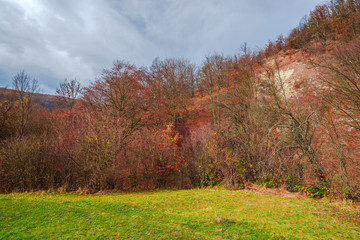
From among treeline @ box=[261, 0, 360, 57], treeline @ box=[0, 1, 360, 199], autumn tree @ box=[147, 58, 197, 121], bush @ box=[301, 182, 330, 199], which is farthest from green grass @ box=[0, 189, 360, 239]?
treeline @ box=[261, 0, 360, 57]

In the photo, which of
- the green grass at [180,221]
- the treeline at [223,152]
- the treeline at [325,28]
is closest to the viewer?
the green grass at [180,221]

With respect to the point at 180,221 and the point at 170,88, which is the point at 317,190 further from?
the point at 170,88

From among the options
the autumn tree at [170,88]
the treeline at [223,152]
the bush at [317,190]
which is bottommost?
the bush at [317,190]

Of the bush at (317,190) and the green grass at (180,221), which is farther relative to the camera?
the bush at (317,190)

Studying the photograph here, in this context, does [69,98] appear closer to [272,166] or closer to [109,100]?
[109,100]

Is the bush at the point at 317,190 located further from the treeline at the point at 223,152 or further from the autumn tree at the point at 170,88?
the autumn tree at the point at 170,88

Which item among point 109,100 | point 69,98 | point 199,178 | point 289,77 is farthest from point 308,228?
point 69,98

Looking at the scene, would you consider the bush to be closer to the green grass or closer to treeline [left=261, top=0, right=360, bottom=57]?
the green grass

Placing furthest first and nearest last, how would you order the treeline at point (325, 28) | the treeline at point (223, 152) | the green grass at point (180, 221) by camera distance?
the treeline at point (325, 28) < the treeline at point (223, 152) < the green grass at point (180, 221)

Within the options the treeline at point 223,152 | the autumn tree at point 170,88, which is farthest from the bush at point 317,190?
the autumn tree at point 170,88

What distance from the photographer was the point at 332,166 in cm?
771

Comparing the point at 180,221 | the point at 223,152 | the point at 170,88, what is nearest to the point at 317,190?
the point at 223,152

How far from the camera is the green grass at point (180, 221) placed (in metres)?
4.08

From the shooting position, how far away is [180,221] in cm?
498
